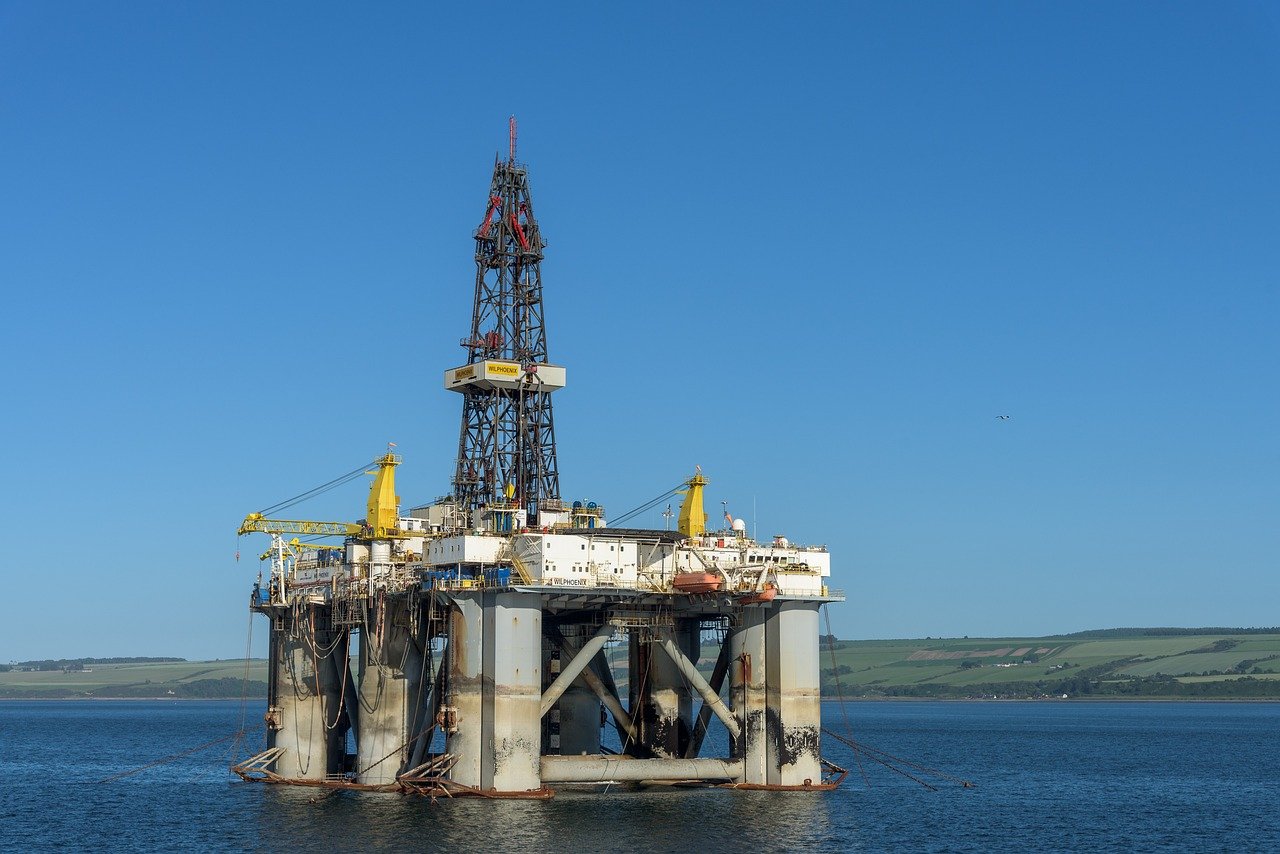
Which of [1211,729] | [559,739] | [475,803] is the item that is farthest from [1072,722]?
[475,803]

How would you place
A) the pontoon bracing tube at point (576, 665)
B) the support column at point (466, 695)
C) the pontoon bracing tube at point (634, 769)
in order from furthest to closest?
the pontoon bracing tube at point (576, 665), the pontoon bracing tube at point (634, 769), the support column at point (466, 695)

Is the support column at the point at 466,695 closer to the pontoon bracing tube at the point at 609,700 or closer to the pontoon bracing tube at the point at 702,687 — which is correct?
the pontoon bracing tube at the point at 609,700

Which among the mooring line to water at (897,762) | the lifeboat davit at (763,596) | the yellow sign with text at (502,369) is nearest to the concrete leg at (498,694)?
the lifeboat davit at (763,596)

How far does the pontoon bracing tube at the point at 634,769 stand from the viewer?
59.8m

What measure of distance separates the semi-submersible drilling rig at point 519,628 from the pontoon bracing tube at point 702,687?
0.12 m

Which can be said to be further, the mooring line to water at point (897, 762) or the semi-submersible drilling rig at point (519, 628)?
the mooring line to water at point (897, 762)

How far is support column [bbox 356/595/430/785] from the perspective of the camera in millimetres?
64188

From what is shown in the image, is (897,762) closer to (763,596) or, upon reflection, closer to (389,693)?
(763,596)

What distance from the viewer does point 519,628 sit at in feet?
191

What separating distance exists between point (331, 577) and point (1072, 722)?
119 m

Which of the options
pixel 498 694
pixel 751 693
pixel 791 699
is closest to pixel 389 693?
pixel 498 694

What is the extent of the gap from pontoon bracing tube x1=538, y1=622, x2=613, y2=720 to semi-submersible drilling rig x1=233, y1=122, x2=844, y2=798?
12 centimetres

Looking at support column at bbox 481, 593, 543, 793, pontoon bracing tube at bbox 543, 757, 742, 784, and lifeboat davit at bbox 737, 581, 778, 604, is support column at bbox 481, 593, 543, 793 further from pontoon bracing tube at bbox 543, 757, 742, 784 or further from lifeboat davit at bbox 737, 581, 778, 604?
lifeboat davit at bbox 737, 581, 778, 604

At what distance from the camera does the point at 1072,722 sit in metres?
169
